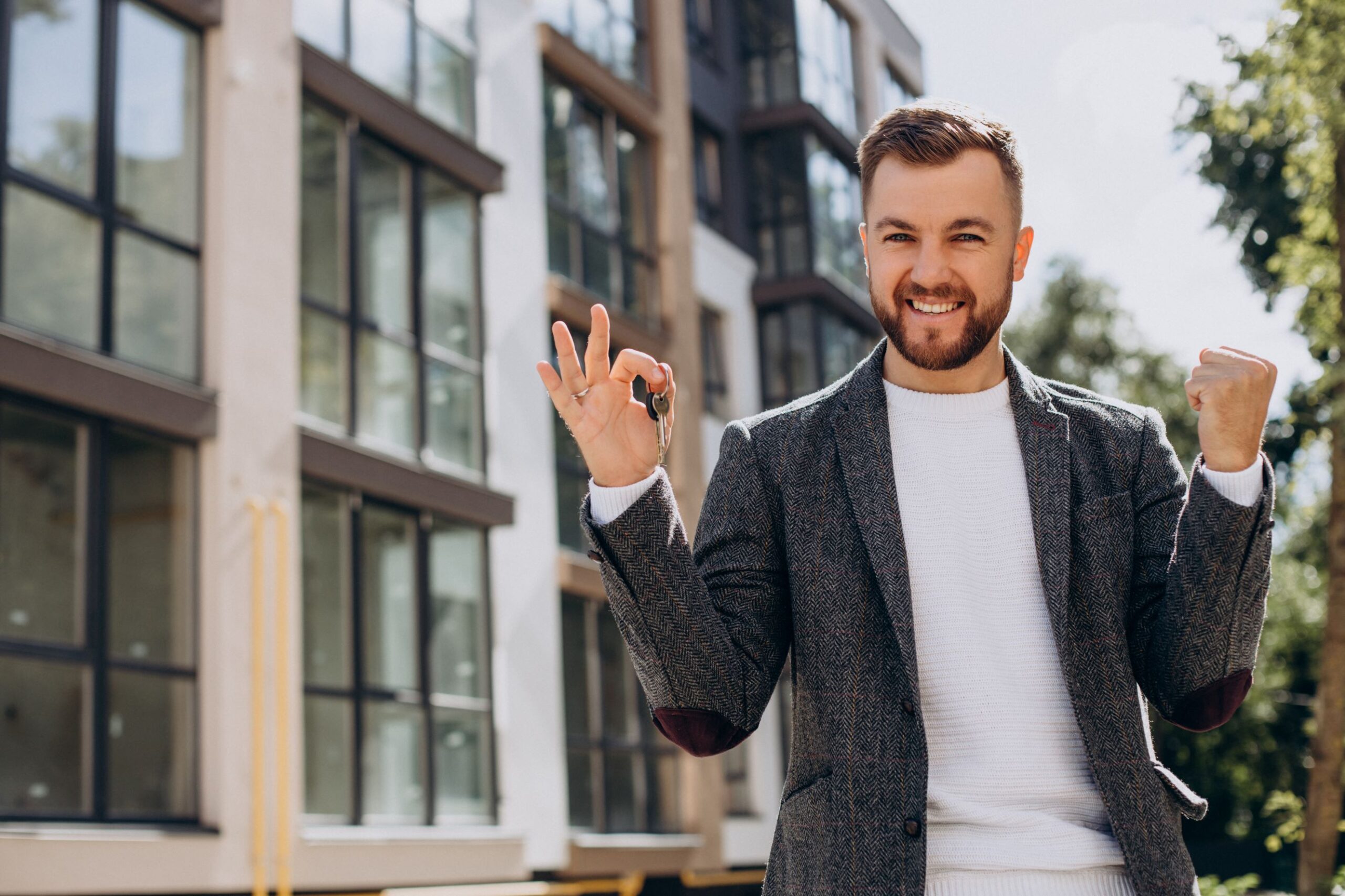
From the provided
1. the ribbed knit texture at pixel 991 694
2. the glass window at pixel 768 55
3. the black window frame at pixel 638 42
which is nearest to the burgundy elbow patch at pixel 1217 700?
the ribbed knit texture at pixel 991 694

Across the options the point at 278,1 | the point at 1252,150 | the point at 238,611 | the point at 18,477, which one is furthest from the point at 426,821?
the point at 1252,150

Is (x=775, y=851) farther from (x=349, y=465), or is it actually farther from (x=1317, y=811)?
(x=349, y=465)

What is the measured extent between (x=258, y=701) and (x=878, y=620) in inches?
436

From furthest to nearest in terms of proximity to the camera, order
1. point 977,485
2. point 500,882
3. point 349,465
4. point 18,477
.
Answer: point 500,882 → point 349,465 → point 18,477 → point 977,485

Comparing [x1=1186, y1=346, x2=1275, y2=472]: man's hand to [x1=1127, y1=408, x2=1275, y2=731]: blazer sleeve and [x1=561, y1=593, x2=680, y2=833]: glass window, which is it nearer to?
[x1=1127, y1=408, x2=1275, y2=731]: blazer sleeve

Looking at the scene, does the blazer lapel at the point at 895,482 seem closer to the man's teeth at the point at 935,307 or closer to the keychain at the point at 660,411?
the man's teeth at the point at 935,307

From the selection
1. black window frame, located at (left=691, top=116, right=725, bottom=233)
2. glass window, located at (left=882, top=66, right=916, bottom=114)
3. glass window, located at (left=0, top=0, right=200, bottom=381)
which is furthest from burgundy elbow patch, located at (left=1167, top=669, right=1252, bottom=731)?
glass window, located at (left=882, top=66, right=916, bottom=114)

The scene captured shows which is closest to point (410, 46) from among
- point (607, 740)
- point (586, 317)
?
point (586, 317)

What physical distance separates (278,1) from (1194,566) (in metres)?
13.5

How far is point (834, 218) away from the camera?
27.6 meters

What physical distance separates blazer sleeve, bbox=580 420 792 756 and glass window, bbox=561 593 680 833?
16.1m

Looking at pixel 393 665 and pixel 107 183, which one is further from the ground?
pixel 107 183

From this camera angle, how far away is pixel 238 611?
12828 mm

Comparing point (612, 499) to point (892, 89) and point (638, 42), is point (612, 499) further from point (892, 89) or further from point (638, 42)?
point (892, 89)
